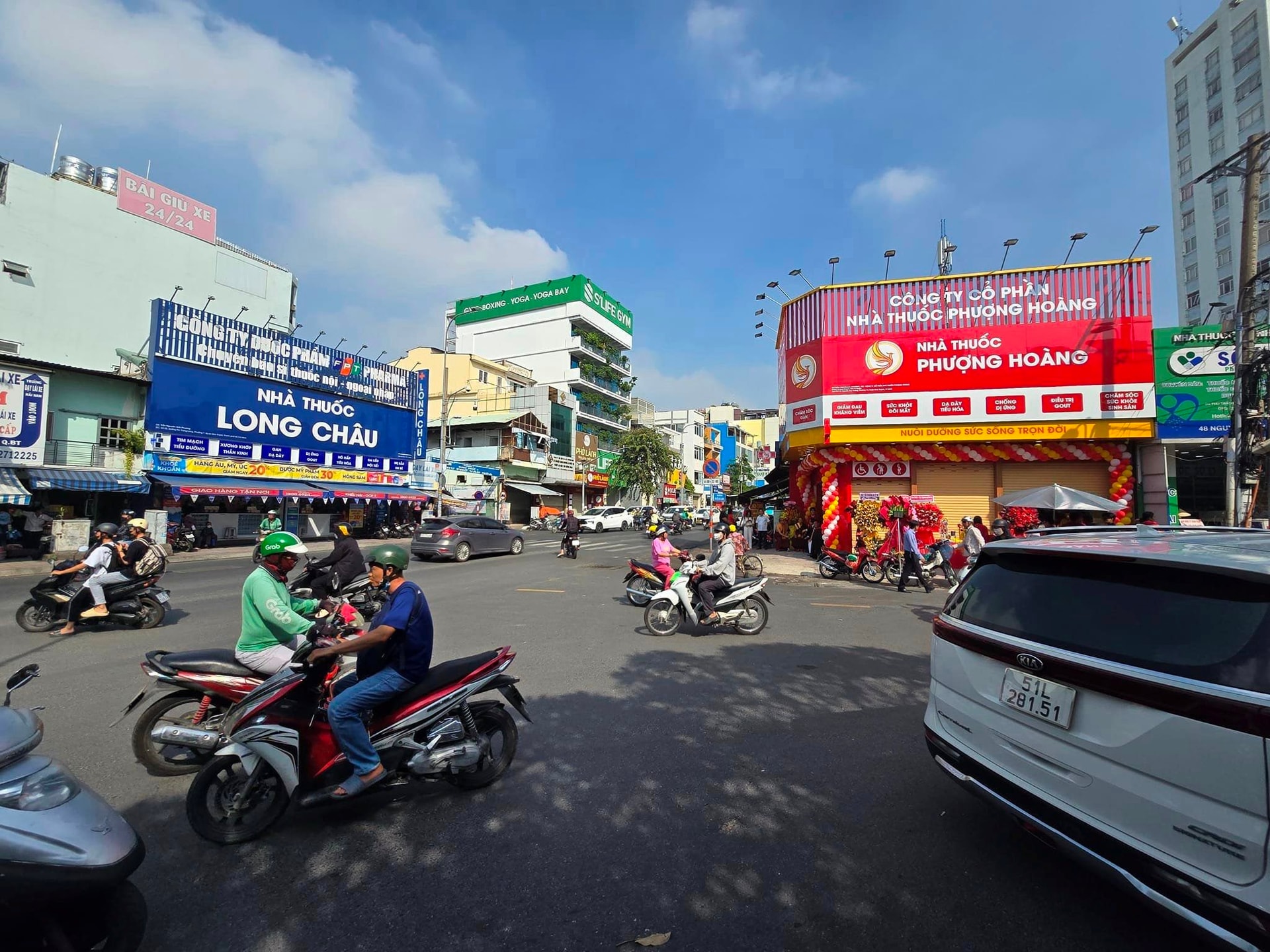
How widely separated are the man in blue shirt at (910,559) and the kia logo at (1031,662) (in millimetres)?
10728

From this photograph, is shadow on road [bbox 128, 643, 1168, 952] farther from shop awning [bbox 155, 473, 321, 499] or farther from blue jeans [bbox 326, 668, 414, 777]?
shop awning [bbox 155, 473, 321, 499]

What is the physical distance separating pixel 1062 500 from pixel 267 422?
27.7 m

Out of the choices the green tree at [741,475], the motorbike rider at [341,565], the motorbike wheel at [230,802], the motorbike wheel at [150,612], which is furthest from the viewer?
the green tree at [741,475]

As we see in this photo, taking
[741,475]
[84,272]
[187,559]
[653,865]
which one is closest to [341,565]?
[653,865]

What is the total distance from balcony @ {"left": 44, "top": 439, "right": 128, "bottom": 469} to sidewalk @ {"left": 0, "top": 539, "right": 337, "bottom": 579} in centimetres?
432

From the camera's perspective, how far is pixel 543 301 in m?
56.2

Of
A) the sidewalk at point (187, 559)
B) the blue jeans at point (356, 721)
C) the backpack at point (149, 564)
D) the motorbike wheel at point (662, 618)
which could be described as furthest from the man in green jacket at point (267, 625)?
the sidewalk at point (187, 559)

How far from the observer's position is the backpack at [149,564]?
26.7ft

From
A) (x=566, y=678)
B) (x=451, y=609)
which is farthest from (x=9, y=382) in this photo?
(x=566, y=678)

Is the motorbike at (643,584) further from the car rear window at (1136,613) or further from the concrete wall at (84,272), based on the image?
the concrete wall at (84,272)

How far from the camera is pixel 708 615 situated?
27.2 ft

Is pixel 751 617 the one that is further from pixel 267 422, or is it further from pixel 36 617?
pixel 267 422

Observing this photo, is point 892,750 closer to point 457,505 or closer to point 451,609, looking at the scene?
point 451,609

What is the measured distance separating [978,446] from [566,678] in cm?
1514
